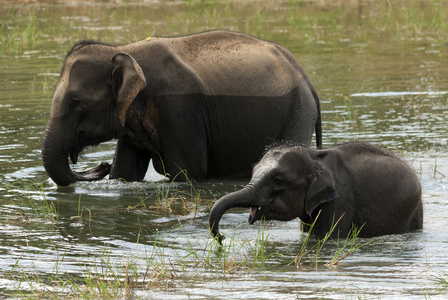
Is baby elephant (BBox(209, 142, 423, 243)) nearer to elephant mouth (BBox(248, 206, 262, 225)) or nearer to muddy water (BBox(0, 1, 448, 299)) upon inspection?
elephant mouth (BBox(248, 206, 262, 225))

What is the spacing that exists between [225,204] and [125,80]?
8.70ft

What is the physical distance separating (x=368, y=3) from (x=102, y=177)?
62.7ft

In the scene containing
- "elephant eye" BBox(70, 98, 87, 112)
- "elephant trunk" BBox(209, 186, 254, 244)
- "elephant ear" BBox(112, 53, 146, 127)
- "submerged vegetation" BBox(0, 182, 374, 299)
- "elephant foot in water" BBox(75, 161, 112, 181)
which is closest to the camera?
"submerged vegetation" BBox(0, 182, 374, 299)

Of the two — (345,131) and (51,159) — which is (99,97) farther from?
(345,131)

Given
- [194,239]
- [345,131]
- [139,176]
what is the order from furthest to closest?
[345,131]
[139,176]
[194,239]

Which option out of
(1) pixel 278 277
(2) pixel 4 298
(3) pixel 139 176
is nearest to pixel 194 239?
(1) pixel 278 277

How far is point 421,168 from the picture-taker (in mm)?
8766

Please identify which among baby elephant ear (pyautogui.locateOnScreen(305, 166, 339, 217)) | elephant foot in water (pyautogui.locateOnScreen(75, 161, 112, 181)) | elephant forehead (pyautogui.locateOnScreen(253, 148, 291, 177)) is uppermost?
elephant forehead (pyautogui.locateOnScreen(253, 148, 291, 177))

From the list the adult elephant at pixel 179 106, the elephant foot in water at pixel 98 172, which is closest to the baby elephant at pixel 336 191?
the adult elephant at pixel 179 106

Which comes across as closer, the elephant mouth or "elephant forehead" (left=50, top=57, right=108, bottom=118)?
the elephant mouth

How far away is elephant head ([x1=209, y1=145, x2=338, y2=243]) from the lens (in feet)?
20.3

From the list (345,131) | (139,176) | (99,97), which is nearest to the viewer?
(99,97)

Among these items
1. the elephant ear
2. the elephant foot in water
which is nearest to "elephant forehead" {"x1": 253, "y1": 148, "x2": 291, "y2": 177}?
the elephant ear

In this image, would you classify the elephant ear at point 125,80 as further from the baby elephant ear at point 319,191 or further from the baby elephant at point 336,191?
the baby elephant ear at point 319,191
